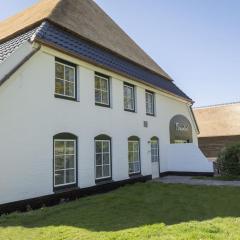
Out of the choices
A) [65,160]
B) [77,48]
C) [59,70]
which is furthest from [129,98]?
[65,160]

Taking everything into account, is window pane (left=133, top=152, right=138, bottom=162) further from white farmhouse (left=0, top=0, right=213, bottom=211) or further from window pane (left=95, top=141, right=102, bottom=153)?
window pane (left=95, top=141, right=102, bottom=153)

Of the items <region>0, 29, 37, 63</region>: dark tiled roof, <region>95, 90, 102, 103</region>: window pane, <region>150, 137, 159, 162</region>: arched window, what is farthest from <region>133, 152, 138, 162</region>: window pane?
<region>0, 29, 37, 63</region>: dark tiled roof

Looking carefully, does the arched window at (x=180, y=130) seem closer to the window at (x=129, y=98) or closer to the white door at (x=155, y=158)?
the white door at (x=155, y=158)

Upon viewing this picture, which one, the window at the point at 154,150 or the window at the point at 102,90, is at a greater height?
the window at the point at 102,90

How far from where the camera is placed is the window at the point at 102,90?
44.5 feet

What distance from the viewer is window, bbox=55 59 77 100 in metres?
11.5

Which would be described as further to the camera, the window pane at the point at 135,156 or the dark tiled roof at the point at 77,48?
the window pane at the point at 135,156

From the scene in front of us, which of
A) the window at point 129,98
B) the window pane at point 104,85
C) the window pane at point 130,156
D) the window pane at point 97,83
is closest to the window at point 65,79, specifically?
the window pane at point 97,83

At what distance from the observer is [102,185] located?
1315cm

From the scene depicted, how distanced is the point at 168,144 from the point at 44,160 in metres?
10.9

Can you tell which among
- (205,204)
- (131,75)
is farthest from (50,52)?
(205,204)

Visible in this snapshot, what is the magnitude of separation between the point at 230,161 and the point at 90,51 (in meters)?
9.99

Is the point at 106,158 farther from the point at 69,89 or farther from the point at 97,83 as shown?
the point at 69,89

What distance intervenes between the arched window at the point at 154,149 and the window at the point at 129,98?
2.73 meters
